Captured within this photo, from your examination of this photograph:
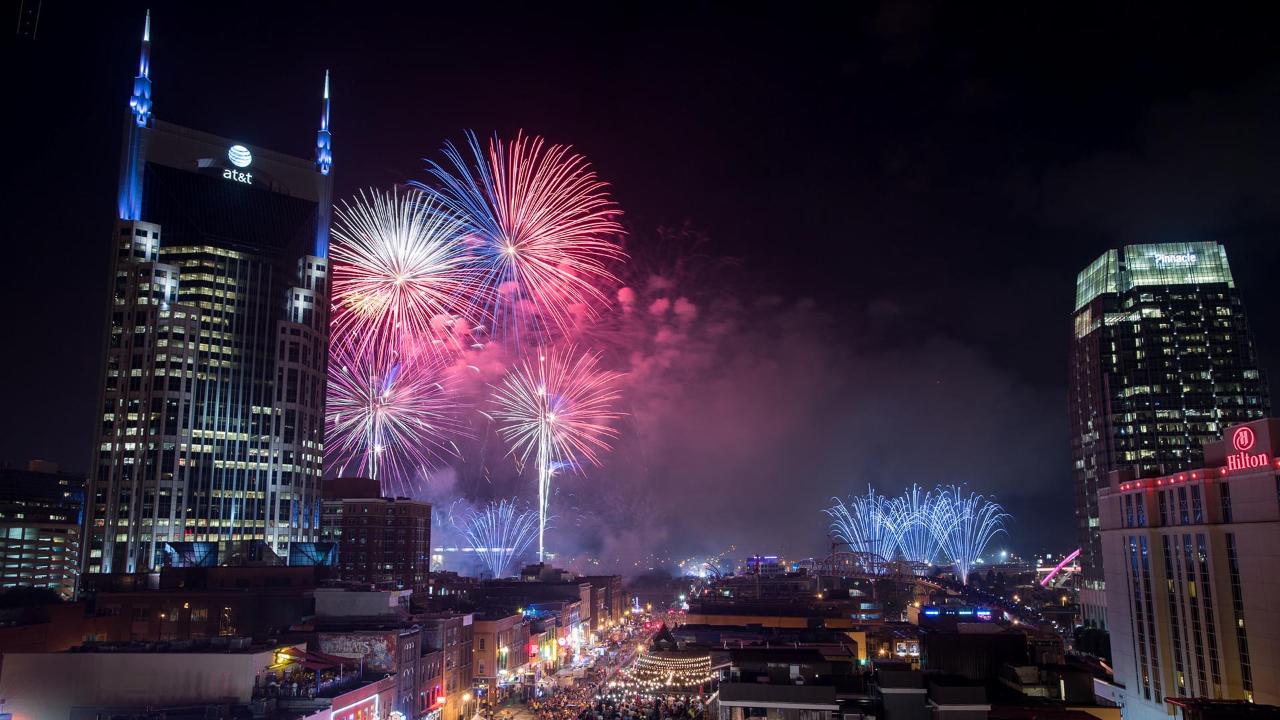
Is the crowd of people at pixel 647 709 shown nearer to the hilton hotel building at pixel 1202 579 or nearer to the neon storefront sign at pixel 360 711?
the neon storefront sign at pixel 360 711

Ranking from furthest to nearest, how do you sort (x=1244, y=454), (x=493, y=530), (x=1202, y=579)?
(x=493, y=530) → (x=1202, y=579) → (x=1244, y=454)

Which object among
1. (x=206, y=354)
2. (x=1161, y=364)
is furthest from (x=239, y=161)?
(x=1161, y=364)

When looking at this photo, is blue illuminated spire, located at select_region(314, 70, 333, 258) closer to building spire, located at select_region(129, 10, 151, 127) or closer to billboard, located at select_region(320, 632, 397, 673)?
building spire, located at select_region(129, 10, 151, 127)

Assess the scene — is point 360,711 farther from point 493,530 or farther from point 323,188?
point 493,530

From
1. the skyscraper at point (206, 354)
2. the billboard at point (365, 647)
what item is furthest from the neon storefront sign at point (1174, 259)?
the skyscraper at point (206, 354)

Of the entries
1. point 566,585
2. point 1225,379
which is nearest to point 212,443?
point 566,585

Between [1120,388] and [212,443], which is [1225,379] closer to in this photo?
[1120,388]
